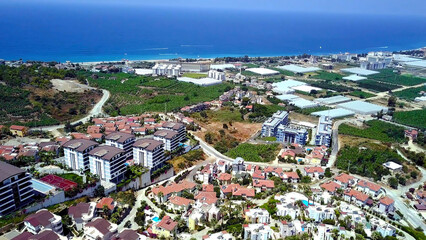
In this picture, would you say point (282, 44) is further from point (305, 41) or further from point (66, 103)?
point (66, 103)

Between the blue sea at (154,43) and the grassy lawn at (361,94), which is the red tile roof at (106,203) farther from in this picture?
the blue sea at (154,43)

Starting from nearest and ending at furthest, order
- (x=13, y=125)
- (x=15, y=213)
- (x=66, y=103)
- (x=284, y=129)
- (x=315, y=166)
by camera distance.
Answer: (x=15, y=213) < (x=315, y=166) < (x=13, y=125) < (x=284, y=129) < (x=66, y=103)

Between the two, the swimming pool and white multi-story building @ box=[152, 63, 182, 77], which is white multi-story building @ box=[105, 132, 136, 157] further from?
white multi-story building @ box=[152, 63, 182, 77]

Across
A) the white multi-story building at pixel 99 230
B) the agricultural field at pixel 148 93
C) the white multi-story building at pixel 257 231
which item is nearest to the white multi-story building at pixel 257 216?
the white multi-story building at pixel 257 231

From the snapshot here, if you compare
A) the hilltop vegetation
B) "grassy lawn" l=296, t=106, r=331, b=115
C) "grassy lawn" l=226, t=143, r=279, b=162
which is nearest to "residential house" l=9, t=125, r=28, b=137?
the hilltop vegetation

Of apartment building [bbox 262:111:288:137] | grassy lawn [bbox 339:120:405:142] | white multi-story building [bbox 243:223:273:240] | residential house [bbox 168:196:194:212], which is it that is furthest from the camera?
grassy lawn [bbox 339:120:405:142]

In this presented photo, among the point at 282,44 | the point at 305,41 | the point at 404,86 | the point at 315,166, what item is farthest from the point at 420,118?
the point at 305,41

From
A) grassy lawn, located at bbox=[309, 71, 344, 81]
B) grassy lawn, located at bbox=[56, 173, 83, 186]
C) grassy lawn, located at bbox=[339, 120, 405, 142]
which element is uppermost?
grassy lawn, located at bbox=[309, 71, 344, 81]
